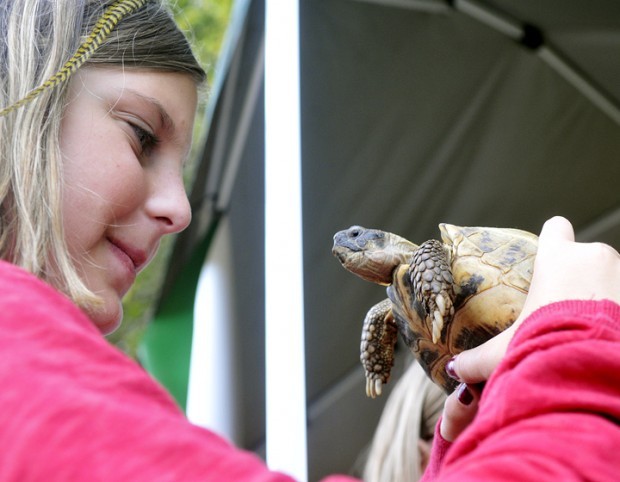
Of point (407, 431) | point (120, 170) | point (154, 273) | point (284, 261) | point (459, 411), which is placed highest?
point (120, 170)

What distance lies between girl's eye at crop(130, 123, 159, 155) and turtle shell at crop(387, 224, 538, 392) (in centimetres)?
32

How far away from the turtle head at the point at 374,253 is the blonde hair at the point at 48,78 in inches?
12.8

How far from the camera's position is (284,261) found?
1.67 m

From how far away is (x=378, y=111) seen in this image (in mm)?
Answer: 2154

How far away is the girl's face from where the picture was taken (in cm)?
69

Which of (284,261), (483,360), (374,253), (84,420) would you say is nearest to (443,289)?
(374,253)

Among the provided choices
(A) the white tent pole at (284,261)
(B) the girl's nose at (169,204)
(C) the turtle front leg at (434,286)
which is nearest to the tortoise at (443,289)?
(C) the turtle front leg at (434,286)

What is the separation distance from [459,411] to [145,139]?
13.9 inches

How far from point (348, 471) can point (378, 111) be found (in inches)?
42.6

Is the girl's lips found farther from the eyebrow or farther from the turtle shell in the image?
the turtle shell

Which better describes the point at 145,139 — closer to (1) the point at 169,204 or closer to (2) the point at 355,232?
(1) the point at 169,204

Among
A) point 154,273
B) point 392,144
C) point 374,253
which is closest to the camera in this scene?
point 374,253

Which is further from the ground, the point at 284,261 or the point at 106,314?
the point at 106,314

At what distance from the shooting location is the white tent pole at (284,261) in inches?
65.3
